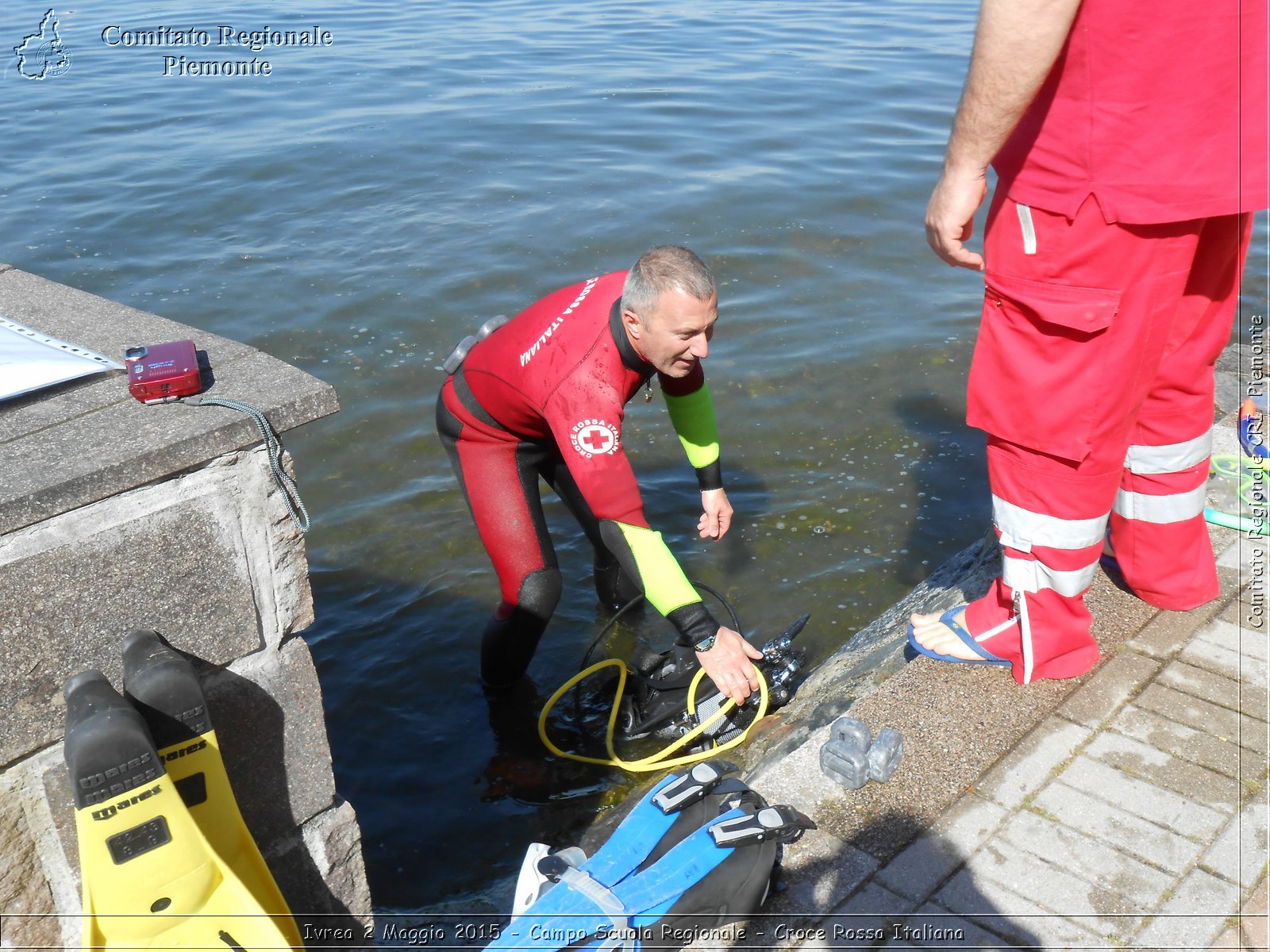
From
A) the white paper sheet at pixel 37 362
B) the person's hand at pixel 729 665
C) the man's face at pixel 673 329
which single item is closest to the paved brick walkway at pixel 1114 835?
the person's hand at pixel 729 665

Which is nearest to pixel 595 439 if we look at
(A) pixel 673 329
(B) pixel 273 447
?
(A) pixel 673 329

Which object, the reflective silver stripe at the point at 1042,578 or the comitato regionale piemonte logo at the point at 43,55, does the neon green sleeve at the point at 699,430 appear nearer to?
the reflective silver stripe at the point at 1042,578

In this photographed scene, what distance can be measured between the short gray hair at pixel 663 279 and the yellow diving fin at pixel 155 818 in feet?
5.97

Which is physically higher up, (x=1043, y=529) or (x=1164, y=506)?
(x=1043, y=529)

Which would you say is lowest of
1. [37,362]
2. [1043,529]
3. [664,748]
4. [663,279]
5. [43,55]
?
[664,748]

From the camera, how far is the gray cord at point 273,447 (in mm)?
2422

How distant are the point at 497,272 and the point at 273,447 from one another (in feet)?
20.5

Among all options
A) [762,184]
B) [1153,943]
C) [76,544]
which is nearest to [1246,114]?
[1153,943]

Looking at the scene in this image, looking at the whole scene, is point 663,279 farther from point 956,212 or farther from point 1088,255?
point 1088,255

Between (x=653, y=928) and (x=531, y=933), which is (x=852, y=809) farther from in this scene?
(x=531, y=933)

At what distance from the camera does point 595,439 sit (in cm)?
343

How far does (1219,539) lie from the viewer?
3.92 meters

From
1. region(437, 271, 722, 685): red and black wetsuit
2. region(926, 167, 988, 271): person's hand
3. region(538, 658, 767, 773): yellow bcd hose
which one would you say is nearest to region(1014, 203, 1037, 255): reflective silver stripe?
region(926, 167, 988, 271): person's hand

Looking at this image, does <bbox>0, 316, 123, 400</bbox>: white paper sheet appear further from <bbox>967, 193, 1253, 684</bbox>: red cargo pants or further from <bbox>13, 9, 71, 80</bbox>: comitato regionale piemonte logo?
<bbox>13, 9, 71, 80</bbox>: comitato regionale piemonte logo
